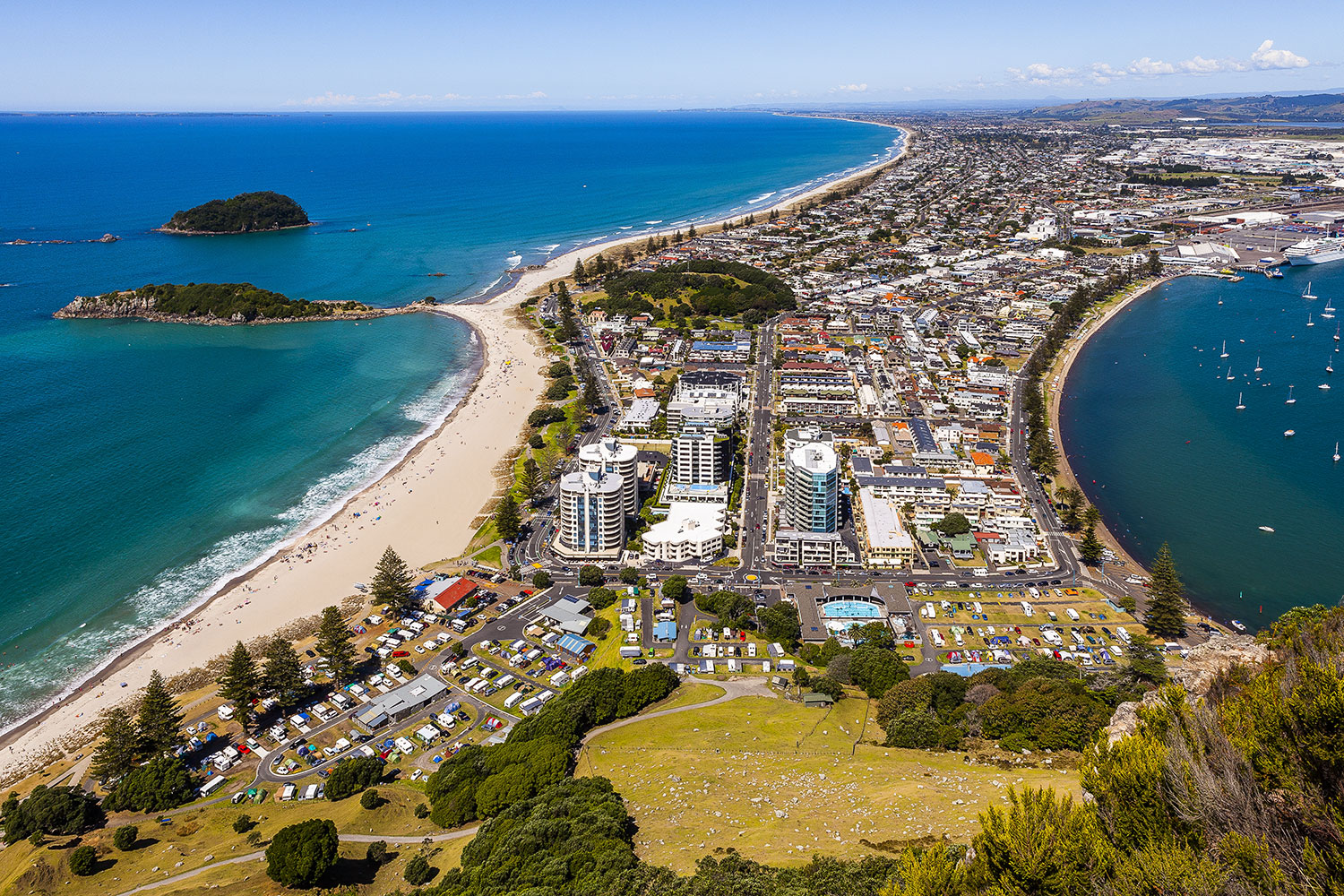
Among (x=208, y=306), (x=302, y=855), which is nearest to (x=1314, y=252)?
(x=302, y=855)

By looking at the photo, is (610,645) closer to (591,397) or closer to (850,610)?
(850,610)

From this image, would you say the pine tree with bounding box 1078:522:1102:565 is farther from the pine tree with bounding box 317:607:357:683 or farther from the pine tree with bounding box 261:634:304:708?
the pine tree with bounding box 261:634:304:708

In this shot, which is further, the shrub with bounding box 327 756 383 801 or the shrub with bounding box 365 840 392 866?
the shrub with bounding box 327 756 383 801

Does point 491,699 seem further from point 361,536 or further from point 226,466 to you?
point 226,466

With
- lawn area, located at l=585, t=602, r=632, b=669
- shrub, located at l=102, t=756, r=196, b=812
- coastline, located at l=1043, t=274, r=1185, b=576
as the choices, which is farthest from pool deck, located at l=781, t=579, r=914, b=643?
shrub, located at l=102, t=756, r=196, b=812

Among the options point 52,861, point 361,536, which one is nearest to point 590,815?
point 52,861

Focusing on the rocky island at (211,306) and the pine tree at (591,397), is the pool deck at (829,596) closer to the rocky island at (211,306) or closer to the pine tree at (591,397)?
the pine tree at (591,397)

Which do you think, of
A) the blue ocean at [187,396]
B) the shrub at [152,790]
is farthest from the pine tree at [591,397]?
the shrub at [152,790]
